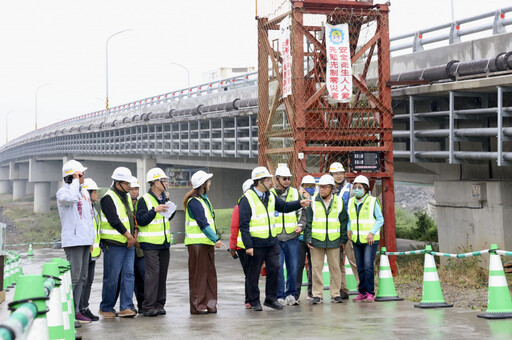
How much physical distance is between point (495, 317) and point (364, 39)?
799 centimetres

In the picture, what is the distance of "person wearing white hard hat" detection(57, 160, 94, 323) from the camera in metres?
9.39

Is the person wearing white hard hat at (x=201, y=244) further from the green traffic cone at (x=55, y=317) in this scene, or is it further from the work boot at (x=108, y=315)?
the green traffic cone at (x=55, y=317)

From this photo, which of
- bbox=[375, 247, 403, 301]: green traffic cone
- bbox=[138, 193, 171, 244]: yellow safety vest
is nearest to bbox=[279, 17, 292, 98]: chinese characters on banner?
bbox=[375, 247, 403, 301]: green traffic cone

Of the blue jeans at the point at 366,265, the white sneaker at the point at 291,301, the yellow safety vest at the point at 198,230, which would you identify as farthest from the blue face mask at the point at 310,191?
the yellow safety vest at the point at 198,230

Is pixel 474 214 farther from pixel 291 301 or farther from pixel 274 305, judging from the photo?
pixel 274 305

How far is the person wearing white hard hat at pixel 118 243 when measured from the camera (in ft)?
33.3

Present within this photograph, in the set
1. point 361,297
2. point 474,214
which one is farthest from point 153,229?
point 474,214

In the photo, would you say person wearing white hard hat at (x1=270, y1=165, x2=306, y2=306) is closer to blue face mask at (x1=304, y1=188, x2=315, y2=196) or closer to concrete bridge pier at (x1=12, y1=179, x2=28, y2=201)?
blue face mask at (x1=304, y1=188, x2=315, y2=196)

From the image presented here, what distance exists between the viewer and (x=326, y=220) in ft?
37.4

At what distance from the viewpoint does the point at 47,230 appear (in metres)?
66.9

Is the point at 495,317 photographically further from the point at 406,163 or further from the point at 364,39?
the point at 406,163

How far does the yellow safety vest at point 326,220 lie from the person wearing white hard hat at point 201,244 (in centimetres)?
161

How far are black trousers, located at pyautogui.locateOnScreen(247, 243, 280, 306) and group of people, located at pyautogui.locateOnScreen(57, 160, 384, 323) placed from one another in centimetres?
1

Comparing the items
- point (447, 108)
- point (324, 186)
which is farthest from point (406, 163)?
point (324, 186)
